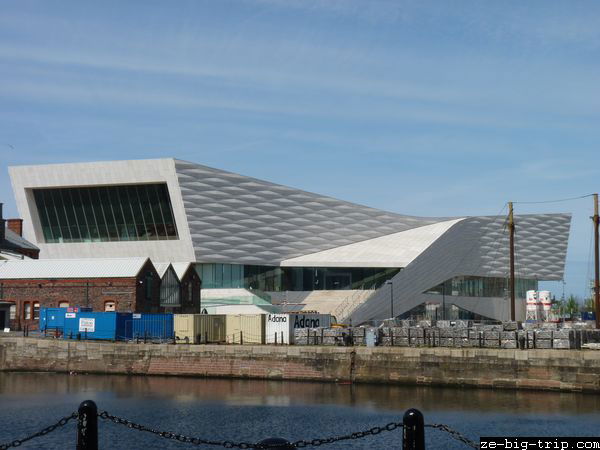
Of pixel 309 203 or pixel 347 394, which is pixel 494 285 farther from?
pixel 347 394

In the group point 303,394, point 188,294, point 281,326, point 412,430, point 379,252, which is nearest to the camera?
point 412,430

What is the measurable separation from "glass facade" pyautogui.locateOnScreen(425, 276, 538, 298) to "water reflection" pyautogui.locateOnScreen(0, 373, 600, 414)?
173 feet

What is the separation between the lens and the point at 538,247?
121 metres

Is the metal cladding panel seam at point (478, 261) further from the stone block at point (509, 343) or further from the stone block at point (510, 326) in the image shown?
the stone block at point (509, 343)

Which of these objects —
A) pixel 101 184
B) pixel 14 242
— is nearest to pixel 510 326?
pixel 101 184

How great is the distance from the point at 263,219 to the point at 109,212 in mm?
16709

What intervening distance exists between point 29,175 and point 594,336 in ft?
193

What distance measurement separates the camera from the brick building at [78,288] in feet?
210

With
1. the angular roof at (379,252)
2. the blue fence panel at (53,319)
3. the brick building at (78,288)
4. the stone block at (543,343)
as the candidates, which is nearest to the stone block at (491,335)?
the stone block at (543,343)

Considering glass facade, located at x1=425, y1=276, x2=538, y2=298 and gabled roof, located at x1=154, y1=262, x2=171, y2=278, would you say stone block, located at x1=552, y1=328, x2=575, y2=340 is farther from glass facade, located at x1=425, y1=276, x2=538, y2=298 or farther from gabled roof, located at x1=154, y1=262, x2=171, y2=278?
glass facade, located at x1=425, y1=276, x2=538, y2=298

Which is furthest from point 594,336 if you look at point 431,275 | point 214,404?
point 431,275

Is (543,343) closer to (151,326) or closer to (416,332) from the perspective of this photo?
(416,332)

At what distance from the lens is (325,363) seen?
4981 centimetres

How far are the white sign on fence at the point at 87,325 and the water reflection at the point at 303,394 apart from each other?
5.99 metres
